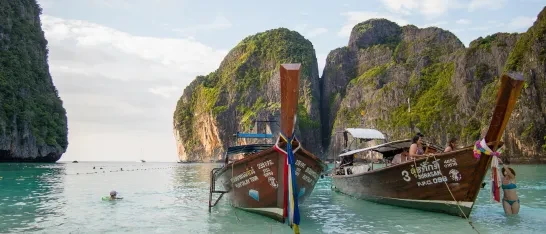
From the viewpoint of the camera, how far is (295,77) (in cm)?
764

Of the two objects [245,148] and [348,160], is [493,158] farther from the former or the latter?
[348,160]

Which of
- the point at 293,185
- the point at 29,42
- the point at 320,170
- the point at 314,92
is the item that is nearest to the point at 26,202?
the point at 320,170

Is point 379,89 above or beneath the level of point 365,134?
above

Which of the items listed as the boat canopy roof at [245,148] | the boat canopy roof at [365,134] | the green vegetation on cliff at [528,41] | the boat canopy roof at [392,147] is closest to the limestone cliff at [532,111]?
the green vegetation on cliff at [528,41]

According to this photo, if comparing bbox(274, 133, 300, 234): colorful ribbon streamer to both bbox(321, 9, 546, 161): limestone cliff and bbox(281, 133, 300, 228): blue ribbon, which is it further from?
bbox(321, 9, 546, 161): limestone cliff

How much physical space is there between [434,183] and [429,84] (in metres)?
80.3

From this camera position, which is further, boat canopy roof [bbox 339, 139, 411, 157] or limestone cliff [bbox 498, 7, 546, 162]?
limestone cliff [bbox 498, 7, 546, 162]

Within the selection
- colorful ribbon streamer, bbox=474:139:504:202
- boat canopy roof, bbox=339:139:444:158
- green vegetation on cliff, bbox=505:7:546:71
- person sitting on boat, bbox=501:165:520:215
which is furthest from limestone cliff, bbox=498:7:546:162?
colorful ribbon streamer, bbox=474:139:504:202

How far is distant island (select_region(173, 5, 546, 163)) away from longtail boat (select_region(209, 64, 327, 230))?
5199 centimetres

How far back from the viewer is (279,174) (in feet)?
35.1

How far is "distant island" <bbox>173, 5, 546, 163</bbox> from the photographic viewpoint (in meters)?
58.1

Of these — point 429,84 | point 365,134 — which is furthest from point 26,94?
point 429,84

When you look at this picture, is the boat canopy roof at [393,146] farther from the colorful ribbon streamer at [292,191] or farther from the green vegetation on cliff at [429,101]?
the green vegetation on cliff at [429,101]

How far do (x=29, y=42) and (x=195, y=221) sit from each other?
83873 mm
